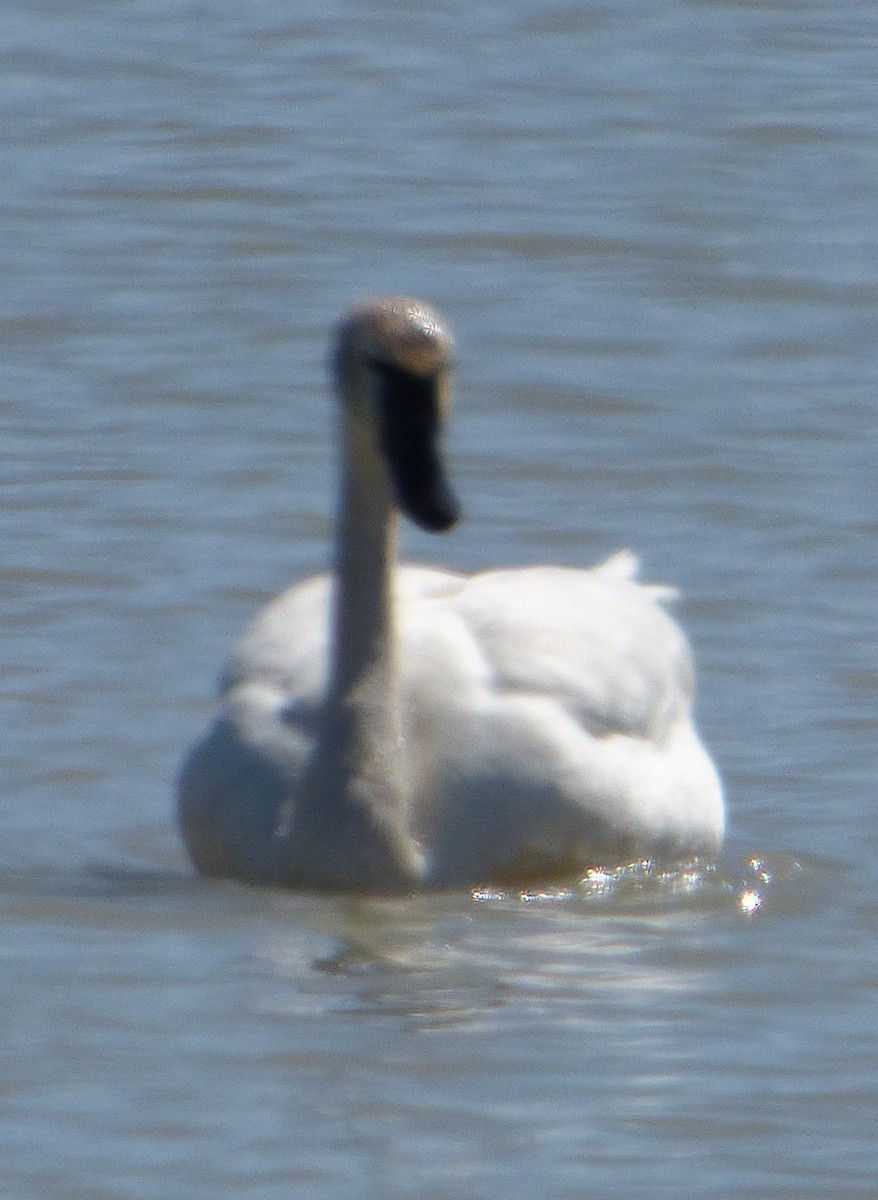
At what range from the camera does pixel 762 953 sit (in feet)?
21.9

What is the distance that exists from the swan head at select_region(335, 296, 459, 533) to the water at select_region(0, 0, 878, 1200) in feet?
2.84

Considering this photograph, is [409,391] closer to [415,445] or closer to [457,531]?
[415,445]

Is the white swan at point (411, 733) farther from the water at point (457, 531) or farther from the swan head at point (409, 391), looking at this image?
the water at point (457, 531)

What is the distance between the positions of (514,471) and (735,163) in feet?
14.7

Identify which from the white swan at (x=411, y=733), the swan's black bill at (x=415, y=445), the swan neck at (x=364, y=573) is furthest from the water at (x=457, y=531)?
the swan's black bill at (x=415, y=445)

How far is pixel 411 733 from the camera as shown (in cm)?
723

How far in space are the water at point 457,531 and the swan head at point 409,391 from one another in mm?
867

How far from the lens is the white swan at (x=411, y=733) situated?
278 inches

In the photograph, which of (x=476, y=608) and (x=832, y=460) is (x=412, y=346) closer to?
(x=476, y=608)

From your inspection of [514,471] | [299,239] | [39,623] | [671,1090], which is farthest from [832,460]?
[671,1090]

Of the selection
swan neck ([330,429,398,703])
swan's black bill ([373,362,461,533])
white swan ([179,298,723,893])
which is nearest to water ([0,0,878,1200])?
white swan ([179,298,723,893])

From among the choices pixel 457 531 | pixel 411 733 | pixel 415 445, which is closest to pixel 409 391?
pixel 415 445

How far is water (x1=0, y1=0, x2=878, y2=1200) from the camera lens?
5762 millimetres

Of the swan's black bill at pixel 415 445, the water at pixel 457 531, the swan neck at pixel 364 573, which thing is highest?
the swan's black bill at pixel 415 445
